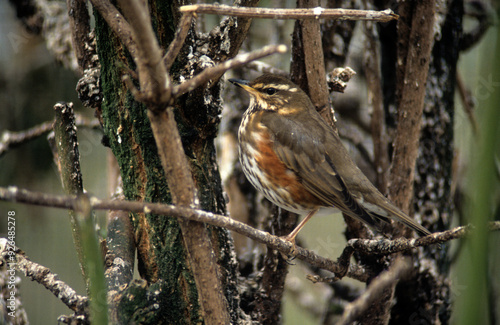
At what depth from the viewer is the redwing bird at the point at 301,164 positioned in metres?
3.17

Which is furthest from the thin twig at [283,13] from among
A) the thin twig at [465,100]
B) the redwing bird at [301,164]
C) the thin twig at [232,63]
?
the thin twig at [465,100]

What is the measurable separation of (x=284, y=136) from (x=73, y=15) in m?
1.53

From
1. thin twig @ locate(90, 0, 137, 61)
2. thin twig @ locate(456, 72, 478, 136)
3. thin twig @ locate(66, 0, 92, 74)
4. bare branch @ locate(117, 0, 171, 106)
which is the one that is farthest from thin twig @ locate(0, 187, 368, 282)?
thin twig @ locate(456, 72, 478, 136)

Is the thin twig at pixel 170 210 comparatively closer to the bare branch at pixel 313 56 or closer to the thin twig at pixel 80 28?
the bare branch at pixel 313 56

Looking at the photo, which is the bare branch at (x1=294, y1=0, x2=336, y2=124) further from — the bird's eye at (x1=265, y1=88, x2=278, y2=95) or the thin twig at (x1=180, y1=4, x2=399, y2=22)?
the thin twig at (x1=180, y1=4, x2=399, y2=22)

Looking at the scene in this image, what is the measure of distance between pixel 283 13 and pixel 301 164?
1466 millimetres

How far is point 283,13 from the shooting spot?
6.29ft

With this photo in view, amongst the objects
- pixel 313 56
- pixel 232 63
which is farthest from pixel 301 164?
pixel 232 63

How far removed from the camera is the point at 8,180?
374 centimetres

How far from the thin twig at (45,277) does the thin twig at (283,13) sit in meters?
1.35

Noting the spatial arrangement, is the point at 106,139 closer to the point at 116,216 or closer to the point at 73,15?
the point at 116,216

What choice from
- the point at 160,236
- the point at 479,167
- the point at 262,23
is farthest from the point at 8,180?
the point at 479,167

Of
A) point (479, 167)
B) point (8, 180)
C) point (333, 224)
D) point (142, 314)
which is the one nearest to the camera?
point (479, 167)

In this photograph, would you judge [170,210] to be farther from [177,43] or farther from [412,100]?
[412,100]
